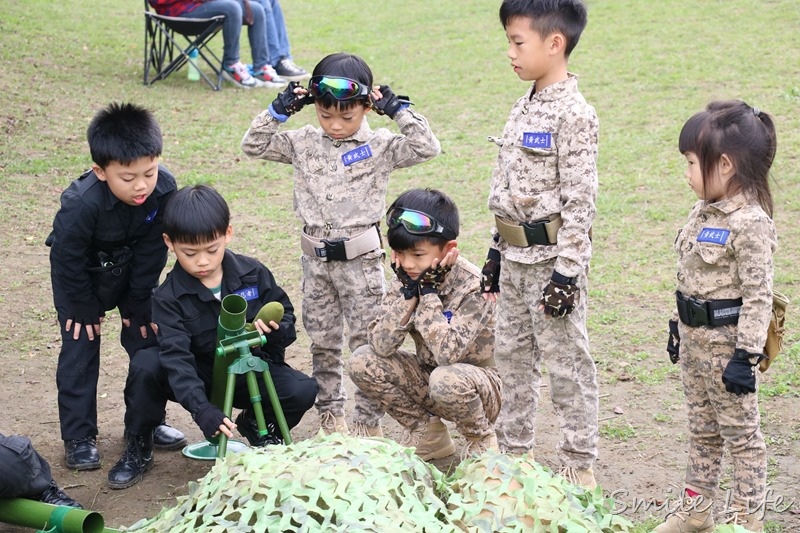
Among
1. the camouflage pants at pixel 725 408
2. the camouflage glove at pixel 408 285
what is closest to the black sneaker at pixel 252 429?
the camouflage glove at pixel 408 285

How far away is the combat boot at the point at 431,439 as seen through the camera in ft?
14.9

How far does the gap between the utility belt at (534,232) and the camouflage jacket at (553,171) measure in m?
0.02

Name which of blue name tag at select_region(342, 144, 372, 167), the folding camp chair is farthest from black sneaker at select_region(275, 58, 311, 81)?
blue name tag at select_region(342, 144, 372, 167)

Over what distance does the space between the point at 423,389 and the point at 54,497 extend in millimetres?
1572

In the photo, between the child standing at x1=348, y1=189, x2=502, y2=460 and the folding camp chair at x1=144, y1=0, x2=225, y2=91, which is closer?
the child standing at x1=348, y1=189, x2=502, y2=460

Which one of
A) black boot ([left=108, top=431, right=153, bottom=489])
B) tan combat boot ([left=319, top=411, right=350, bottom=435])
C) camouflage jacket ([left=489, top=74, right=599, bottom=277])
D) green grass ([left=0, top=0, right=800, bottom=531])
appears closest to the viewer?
camouflage jacket ([left=489, top=74, right=599, bottom=277])

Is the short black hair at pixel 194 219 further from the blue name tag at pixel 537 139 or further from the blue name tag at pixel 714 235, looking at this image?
the blue name tag at pixel 714 235

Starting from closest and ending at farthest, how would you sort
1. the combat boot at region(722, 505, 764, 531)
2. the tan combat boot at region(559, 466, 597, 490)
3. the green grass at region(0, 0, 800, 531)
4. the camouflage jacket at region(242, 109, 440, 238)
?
the combat boot at region(722, 505, 764, 531)
the tan combat boot at region(559, 466, 597, 490)
the camouflage jacket at region(242, 109, 440, 238)
the green grass at region(0, 0, 800, 531)

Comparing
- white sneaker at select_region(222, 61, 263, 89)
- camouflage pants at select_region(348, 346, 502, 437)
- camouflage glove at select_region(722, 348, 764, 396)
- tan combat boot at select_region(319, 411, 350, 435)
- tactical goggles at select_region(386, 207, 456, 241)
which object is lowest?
tan combat boot at select_region(319, 411, 350, 435)

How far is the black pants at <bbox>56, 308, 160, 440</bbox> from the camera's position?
14.7 feet

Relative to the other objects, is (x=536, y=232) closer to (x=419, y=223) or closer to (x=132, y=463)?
(x=419, y=223)

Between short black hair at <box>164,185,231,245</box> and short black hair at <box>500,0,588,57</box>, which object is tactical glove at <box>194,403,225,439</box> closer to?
short black hair at <box>164,185,231,245</box>

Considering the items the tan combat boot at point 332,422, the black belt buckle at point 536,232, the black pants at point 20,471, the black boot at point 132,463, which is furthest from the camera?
the tan combat boot at point 332,422

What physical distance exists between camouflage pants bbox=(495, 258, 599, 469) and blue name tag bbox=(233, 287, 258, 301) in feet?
3.40
